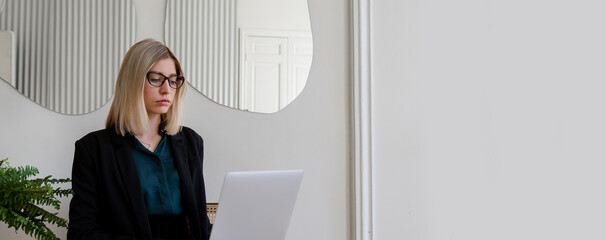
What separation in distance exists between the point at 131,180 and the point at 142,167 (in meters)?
0.08

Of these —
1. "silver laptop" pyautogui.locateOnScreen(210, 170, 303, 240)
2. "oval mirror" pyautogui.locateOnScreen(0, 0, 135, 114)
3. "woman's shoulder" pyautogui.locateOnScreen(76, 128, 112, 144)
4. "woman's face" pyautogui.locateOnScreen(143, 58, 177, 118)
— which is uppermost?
"oval mirror" pyautogui.locateOnScreen(0, 0, 135, 114)

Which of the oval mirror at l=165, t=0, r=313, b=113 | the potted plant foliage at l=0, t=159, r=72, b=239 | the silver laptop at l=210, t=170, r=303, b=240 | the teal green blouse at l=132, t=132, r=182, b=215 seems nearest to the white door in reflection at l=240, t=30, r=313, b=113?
the oval mirror at l=165, t=0, r=313, b=113

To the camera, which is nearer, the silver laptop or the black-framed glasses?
the silver laptop

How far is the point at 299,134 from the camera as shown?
223cm

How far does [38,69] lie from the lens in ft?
6.49

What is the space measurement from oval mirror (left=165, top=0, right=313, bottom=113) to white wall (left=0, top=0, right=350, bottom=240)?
0.14 feet
